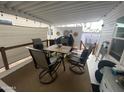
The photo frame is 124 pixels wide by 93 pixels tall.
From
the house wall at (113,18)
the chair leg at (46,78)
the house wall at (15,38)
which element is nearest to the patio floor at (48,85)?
the chair leg at (46,78)

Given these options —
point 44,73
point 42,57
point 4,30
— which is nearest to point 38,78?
point 44,73

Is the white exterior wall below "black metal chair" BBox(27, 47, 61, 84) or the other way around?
the other way around

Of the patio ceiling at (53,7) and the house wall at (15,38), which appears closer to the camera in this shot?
the patio ceiling at (53,7)

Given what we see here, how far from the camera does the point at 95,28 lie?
7773 millimetres

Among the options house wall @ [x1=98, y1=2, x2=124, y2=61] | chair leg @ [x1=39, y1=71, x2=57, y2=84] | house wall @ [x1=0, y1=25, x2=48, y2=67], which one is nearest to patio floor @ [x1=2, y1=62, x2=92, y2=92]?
chair leg @ [x1=39, y1=71, x2=57, y2=84]

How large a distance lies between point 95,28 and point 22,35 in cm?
666

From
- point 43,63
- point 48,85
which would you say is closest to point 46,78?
point 48,85

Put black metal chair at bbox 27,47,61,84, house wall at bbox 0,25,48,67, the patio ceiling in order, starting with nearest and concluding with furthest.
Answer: black metal chair at bbox 27,47,61,84 → the patio ceiling → house wall at bbox 0,25,48,67

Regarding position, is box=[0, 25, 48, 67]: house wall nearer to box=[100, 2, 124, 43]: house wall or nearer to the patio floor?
the patio floor

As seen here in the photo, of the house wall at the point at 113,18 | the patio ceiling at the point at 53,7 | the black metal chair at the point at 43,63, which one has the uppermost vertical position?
the patio ceiling at the point at 53,7

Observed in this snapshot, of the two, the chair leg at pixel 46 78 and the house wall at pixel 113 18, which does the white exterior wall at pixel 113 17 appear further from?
the chair leg at pixel 46 78

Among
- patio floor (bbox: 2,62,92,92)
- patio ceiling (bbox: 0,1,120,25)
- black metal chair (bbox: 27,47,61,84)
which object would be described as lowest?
patio floor (bbox: 2,62,92,92)

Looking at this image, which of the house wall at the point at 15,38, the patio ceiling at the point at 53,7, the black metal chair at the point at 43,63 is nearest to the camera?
the black metal chair at the point at 43,63

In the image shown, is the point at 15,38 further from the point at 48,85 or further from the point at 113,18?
the point at 113,18
